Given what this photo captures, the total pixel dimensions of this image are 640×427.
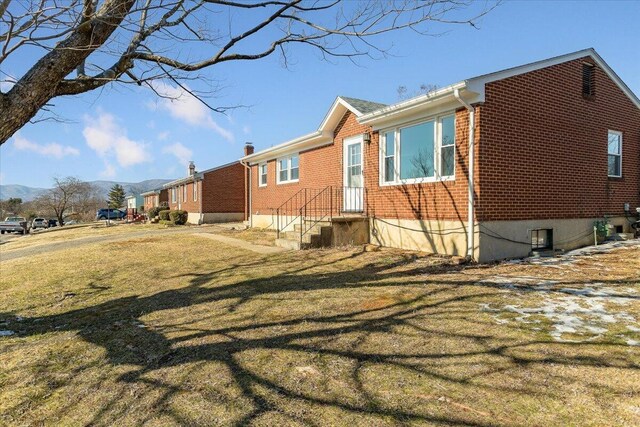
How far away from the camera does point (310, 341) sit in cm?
432

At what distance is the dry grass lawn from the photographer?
3.03 metres

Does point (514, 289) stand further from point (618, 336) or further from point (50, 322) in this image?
point (50, 322)

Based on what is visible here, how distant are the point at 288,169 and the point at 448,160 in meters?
9.26

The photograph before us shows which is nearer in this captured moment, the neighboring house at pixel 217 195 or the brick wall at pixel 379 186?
the brick wall at pixel 379 186

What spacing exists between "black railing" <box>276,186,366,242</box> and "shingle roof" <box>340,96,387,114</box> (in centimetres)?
235

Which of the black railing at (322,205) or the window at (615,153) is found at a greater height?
the window at (615,153)

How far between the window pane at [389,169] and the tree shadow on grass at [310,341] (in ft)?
14.6

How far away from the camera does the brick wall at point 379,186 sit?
351 inches

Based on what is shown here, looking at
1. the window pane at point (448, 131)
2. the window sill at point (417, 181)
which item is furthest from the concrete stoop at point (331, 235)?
the window pane at point (448, 131)

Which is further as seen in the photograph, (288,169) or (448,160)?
(288,169)

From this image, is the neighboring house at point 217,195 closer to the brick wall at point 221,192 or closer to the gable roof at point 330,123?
the brick wall at point 221,192

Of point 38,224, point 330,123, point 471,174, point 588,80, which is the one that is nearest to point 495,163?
point 471,174

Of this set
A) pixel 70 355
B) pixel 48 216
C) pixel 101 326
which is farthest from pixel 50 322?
pixel 48 216

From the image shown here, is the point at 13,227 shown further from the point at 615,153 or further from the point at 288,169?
the point at 615,153
